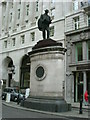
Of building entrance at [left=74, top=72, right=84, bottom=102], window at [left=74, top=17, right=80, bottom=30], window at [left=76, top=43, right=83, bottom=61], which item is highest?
window at [left=74, top=17, right=80, bottom=30]

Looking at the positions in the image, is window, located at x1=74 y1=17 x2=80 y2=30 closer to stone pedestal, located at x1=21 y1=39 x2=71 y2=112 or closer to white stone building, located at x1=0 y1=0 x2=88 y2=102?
white stone building, located at x1=0 y1=0 x2=88 y2=102

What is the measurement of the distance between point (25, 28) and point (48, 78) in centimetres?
2924

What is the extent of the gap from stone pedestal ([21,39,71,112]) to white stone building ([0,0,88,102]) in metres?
14.8

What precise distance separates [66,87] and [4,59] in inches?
832

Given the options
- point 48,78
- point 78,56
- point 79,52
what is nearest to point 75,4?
point 79,52

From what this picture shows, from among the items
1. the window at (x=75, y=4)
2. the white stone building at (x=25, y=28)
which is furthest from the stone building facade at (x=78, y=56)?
the window at (x=75, y=4)

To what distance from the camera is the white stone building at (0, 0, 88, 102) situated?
107 feet

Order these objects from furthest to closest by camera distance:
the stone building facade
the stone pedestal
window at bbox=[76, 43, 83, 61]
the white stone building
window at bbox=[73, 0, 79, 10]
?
the white stone building, window at bbox=[73, 0, 79, 10], window at bbox=[76, 43, 83, 61], the stone building facade, the stone pedestal

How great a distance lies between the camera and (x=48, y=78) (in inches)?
559

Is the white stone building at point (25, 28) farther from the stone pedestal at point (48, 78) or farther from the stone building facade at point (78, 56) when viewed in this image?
the stone pedestal at point (48, 78)

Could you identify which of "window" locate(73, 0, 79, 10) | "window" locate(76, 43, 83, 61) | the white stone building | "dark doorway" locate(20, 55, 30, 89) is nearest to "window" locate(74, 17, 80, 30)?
the white stone building

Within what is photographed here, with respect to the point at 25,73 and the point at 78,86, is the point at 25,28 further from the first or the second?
the point at 78,86

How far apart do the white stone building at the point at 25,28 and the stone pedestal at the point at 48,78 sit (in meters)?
14.8

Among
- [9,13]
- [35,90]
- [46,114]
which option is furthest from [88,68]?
[9,13]
